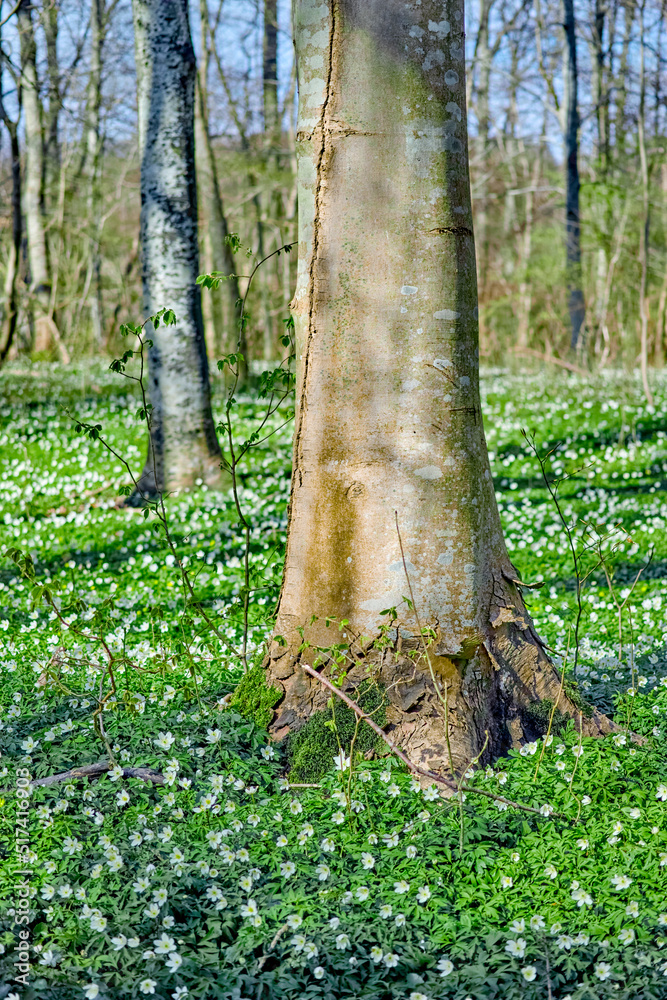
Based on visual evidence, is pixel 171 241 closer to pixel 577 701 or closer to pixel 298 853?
pixel 577 701

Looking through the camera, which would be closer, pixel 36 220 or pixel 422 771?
pixel 422 771

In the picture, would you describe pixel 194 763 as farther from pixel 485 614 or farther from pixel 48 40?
pixel 48 40

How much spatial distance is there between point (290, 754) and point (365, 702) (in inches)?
13.1

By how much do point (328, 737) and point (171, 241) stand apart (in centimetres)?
567

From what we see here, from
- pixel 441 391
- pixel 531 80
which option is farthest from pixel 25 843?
pixel 531 80

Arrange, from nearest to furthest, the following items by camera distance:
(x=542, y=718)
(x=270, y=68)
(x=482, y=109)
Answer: (x=542, y=718) < (x=270, y=68) < (x=482, y=109)

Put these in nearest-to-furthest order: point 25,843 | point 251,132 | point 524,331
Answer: point 25,843
point 251,132
point 524,331

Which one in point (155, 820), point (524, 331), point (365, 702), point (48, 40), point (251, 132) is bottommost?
point (155, 820)

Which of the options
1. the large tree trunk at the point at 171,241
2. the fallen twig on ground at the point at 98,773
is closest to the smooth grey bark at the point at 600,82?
the large tree trunk at the point at 171,241

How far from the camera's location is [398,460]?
2.83m

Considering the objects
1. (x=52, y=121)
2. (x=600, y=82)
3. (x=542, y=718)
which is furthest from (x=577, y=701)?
(x=52, y=121)

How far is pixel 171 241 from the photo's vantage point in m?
7.28

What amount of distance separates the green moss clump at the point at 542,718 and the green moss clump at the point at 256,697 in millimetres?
936

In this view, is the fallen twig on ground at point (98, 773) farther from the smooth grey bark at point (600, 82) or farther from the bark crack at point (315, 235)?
the smooth grey bark at point (600, 82)
